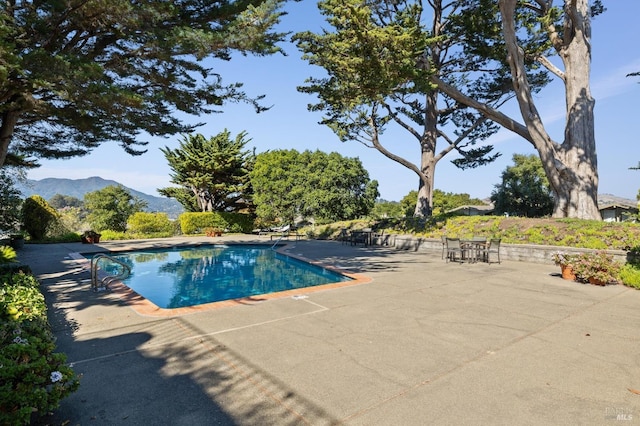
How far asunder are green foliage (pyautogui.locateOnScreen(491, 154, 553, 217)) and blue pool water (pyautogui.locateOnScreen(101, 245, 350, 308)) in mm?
26036

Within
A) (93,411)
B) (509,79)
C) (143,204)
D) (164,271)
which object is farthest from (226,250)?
(143,204)

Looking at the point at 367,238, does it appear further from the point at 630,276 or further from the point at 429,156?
the point at 630,276

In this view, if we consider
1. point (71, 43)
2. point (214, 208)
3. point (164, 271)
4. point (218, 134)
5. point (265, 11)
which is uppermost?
point (218, 134)

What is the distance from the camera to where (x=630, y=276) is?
8.08 meters

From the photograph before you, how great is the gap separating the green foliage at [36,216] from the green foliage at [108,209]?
27.3 ft

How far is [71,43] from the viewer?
876 cm

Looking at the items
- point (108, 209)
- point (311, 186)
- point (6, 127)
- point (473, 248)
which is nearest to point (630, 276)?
point (473, 248)

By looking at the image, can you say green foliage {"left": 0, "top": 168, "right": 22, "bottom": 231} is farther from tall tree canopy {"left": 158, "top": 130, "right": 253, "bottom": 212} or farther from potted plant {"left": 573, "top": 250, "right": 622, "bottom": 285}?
potted plant {"left": 573, "top": 250, "right": 622, "bottom": 285}

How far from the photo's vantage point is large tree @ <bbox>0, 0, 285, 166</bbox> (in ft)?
23.5

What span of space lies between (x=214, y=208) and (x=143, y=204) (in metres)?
11.4

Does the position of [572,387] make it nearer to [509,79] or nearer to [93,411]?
[93,411]

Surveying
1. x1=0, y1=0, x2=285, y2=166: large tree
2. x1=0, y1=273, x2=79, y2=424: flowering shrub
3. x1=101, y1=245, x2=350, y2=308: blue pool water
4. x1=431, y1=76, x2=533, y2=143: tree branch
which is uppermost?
x1=431, y1=76, x2=533, y2=143: tree branch

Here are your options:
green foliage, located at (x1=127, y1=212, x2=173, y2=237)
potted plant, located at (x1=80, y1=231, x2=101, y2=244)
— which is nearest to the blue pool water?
potted plant, located at (x1=80, y1=231, x2=101, y2=244)

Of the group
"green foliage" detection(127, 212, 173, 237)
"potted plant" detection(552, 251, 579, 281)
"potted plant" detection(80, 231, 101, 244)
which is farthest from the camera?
"green foliage" detection(127, 212, 173, 237)
